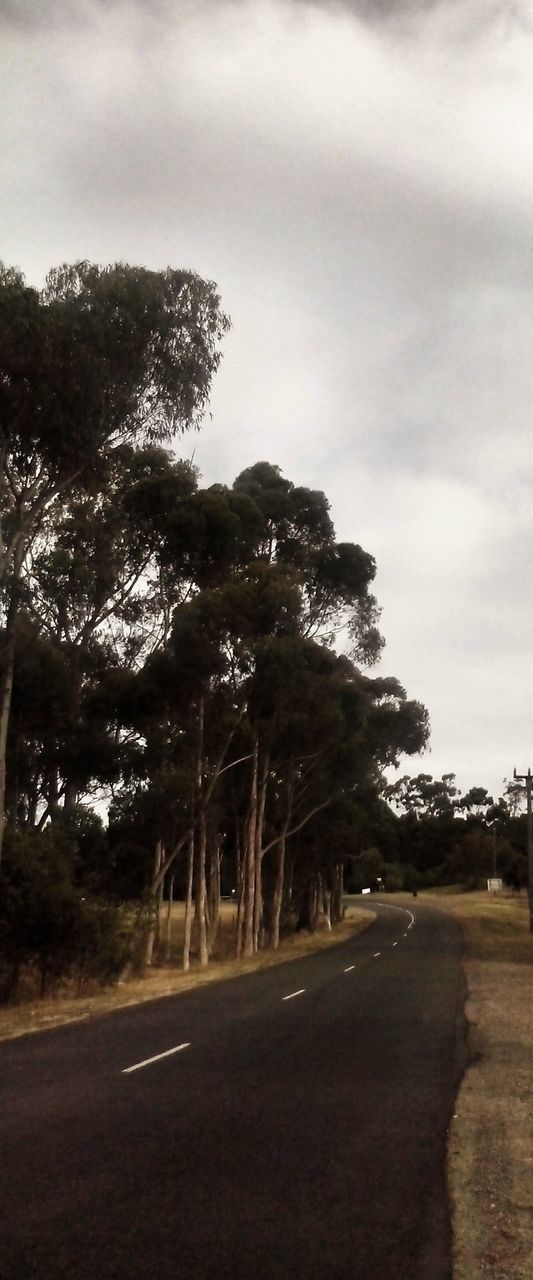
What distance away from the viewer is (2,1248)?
607 cm

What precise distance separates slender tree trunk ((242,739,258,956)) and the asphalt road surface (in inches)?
959

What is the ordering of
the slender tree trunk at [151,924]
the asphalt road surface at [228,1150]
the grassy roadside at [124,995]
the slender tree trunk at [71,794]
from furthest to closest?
the slender tree trunk at [151,924], the slender tree trunk at [71,794], the grassy roadside at [124,995], the asphalt road surface at [228,1150]

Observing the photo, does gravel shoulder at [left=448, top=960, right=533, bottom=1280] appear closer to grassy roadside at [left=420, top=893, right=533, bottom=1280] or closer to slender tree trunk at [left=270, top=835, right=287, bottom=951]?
grassy roadside at [left=420, top=893, right=533, bottom=1280]

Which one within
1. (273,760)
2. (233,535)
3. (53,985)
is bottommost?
(53,985)

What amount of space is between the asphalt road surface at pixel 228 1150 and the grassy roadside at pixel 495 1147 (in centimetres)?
17

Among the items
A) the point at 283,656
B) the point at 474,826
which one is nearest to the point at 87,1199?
the point at 283,656

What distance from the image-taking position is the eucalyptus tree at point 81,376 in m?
22.6

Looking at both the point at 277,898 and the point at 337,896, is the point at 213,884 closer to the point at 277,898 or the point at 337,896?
the point at 277,898

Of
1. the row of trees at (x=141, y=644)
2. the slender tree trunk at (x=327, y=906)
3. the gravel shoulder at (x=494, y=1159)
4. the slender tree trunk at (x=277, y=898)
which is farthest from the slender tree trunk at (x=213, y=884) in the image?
the gravel shoulder at (x=494, y=1159)

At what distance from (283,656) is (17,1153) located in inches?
1043

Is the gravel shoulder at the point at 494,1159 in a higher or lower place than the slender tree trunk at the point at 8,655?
lower

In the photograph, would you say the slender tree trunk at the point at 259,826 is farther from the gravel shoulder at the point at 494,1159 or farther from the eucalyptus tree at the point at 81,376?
the gravel shoulder at the point at 494,1159

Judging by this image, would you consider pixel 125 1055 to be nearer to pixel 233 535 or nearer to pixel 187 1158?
pixel 187 1158

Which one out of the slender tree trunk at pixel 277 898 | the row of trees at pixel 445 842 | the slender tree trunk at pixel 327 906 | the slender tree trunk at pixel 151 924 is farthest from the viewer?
the row of trees at pixel 445 842
